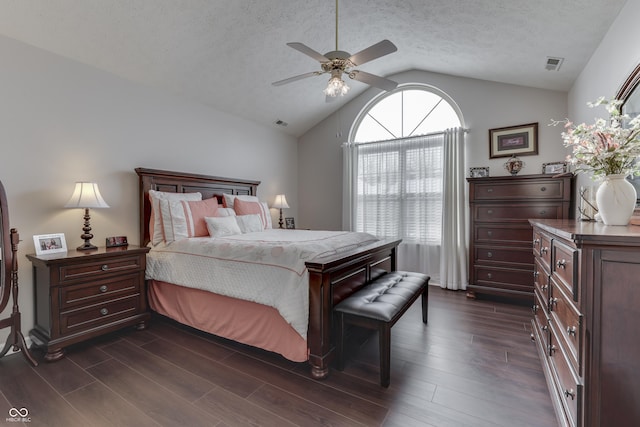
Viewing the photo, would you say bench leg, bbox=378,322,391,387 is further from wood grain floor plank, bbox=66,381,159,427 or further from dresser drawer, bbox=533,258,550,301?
wood grain floor plank, bbox=66,381,159,427

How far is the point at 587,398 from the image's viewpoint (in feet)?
3.92

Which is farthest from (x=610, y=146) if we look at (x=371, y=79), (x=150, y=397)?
(x=150, y=397)

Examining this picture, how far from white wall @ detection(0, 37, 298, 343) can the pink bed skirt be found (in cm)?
95

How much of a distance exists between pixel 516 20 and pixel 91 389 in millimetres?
4367

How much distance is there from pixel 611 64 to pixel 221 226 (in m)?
3.73

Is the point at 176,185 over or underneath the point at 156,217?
over

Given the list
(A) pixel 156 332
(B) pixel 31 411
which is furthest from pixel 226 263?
(B) pixel 31 411

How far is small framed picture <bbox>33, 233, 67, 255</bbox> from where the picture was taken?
254 cm

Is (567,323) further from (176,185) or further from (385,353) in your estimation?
(176,185)

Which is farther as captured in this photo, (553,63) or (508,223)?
(508,223)

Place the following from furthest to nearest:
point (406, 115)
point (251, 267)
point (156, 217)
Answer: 1. point (406, 115)
2. point (156, 217)
3. point (251, 267)

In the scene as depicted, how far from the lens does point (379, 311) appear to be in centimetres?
199

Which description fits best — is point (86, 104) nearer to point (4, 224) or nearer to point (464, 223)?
point (4, 224)

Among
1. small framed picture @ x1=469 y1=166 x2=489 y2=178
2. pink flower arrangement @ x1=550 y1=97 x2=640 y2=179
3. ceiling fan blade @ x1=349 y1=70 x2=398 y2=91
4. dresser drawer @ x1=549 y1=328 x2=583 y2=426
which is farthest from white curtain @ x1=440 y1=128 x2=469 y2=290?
pink flower arrangement @ x1=550 y1=97 x2=640 y2=179
